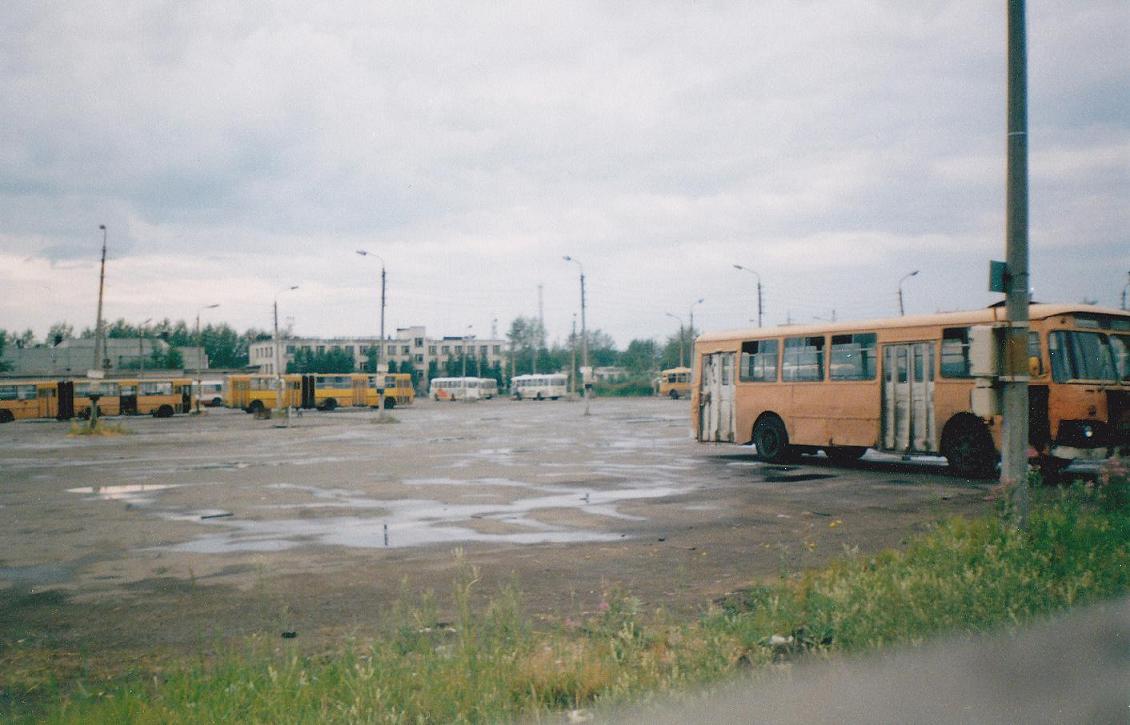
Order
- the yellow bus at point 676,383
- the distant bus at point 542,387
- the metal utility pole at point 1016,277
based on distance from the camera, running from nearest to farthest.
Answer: the metal utility pole at point 1016,277
the yellow bus at point 676,383
the distant bus at point 542,387

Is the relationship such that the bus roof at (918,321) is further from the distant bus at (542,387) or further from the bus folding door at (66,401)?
the distant bus at (542,387)

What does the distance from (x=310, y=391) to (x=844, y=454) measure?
194ft

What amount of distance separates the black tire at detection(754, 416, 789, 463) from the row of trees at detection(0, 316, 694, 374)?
312 feet

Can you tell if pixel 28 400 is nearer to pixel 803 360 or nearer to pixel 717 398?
pixel 717 398

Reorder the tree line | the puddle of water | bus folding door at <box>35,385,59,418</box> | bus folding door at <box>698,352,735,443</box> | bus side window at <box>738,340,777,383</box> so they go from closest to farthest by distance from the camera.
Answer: the puddle of water < bus side window at <box>738,340,777,383</box> < bus folding door at <box>698,352,735,443</box> < bus folding door at <box>35,385,59,418</box> < the tree line

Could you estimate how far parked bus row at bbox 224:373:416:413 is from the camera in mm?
69625

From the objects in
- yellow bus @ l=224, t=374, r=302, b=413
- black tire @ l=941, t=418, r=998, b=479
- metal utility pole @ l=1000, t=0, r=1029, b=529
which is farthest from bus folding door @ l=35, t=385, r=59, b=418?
metal utility pole @ l=1000, t=0, r=1029, b=529

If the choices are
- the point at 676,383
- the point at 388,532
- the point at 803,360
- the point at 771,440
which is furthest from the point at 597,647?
the point at 676,383

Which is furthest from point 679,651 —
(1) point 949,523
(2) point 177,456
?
A: (2) point 177,456

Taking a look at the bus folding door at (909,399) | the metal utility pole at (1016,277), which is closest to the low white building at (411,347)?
the bus folding door at (909,399)

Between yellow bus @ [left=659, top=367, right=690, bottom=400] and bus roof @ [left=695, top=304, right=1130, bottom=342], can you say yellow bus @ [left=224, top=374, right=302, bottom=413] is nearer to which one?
yellow bus @ [left=659, top=367, right=690, bottom=400]

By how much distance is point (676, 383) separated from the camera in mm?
88312

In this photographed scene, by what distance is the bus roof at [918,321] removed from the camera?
50.2ft

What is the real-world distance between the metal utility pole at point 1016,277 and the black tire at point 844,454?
431 inches
